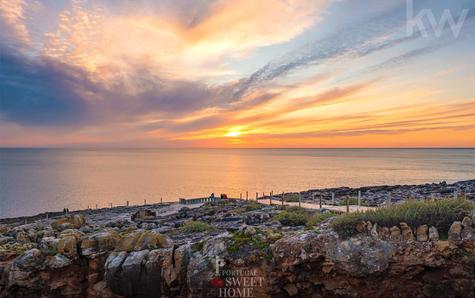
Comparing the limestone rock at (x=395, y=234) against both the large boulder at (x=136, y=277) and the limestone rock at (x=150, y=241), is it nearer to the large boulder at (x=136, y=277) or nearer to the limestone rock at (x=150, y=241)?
the large boulder at (x=136, y=277)

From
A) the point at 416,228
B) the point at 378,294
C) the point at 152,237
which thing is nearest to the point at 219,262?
the point at 152,237

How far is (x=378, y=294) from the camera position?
31.9ft

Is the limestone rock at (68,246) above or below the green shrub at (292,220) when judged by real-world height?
above

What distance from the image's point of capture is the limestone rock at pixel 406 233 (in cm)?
997

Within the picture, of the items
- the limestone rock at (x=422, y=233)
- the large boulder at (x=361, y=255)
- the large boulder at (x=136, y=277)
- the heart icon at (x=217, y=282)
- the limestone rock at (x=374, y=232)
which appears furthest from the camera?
the large boulder at (x=136, y=277)

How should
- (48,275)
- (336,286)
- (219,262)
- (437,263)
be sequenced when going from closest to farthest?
(437,263) → (336,286) → (219,262) → (48,275)

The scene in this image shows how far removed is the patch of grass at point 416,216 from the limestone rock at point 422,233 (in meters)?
0.21

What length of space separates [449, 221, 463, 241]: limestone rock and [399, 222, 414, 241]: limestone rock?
1.01 m

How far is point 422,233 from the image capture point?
10.1m

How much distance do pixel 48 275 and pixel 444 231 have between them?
44.2ft

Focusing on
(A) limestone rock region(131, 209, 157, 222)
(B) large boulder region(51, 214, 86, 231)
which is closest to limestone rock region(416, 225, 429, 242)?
(B) large boulder region(51, 214, 86, 231)

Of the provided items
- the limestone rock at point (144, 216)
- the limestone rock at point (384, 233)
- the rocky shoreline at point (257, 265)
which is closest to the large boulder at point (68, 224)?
the limestone rock at point (144, 216)

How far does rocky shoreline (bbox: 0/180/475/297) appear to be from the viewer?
376 inches

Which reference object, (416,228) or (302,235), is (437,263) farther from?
(302,235)
